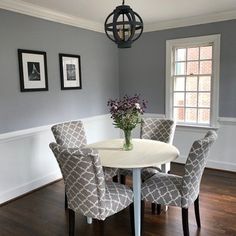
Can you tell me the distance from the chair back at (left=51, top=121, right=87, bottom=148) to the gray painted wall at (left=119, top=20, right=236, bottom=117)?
186 centimetres

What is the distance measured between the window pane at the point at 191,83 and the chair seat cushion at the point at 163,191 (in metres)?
2.23

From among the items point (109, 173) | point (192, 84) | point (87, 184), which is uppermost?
point (192, 84)

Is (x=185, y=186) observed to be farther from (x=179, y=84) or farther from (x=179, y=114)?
(x=179, y=84)

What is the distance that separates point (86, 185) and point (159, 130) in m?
1.54

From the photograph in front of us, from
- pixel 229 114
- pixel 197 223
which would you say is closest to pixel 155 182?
pixel 197 223

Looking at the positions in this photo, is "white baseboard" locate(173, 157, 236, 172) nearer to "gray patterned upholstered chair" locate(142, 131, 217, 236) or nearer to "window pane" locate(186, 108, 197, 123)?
"window pane" locate(186, 108, 197, 123)

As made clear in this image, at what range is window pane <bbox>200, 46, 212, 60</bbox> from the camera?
4.09 metres

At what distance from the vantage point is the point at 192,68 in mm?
4293

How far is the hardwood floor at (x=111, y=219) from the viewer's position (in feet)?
8.24

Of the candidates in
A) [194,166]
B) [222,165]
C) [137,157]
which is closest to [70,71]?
[137,157]

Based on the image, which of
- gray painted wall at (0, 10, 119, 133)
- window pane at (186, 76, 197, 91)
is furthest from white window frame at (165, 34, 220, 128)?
gray painted wall at (0, 10, 119, 133)

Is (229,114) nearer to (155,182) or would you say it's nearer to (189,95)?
(189,95)

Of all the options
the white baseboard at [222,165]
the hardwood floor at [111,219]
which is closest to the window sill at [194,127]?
the white baseboard at [222,165]

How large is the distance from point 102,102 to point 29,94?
155 cm
